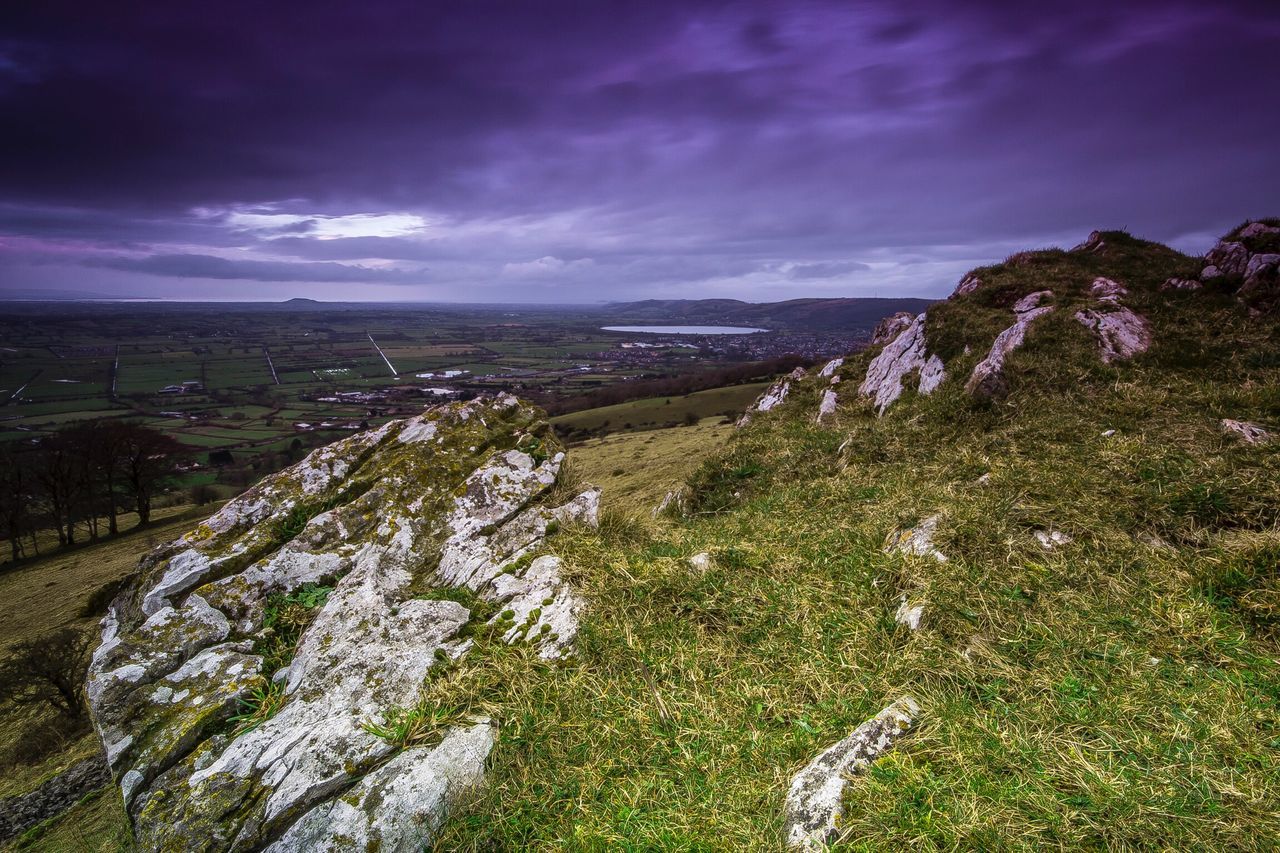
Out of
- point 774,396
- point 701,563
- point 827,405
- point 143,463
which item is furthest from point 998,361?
point 143,463

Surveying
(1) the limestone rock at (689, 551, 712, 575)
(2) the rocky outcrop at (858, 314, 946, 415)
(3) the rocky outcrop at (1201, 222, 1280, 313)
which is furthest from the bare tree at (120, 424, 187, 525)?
(3) the rocky outcrop at (1201, 222, 1280, 313)

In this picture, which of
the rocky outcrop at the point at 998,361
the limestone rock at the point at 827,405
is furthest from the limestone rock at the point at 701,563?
the limestone rock at the point at 827,405

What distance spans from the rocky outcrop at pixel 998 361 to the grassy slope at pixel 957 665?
2223mm

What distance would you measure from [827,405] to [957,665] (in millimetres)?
12328

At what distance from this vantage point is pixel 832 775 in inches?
142

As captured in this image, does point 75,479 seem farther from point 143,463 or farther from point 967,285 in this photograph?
point 967,285

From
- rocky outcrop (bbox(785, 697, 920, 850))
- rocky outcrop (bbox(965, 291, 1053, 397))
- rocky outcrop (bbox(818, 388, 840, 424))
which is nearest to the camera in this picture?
rocky outcrop (bbox(785, 697, 920, 850))

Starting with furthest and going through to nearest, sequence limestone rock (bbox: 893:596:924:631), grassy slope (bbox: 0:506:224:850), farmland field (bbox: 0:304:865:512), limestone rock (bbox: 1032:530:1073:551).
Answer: farmland field (bbox: 0:304:865:512) < grassy slope (bbox: 0:506:224:850) < limestone rock (bbox: 1032:530:1073:551) < limestone rock (bbox: 893:596:924:631)

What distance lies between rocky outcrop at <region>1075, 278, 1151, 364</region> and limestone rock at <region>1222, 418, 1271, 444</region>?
3725mm

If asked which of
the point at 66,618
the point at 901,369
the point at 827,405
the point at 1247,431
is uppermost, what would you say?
the point at 901,369

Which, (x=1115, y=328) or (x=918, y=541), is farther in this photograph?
(x=1115, y=328)

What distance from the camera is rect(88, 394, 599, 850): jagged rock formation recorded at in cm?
399

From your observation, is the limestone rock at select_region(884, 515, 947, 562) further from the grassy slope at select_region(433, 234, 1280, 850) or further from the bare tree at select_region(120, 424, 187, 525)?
the bare tree at select_region(120, 424, 187, 525)

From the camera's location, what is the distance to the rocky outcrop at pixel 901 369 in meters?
13.9
